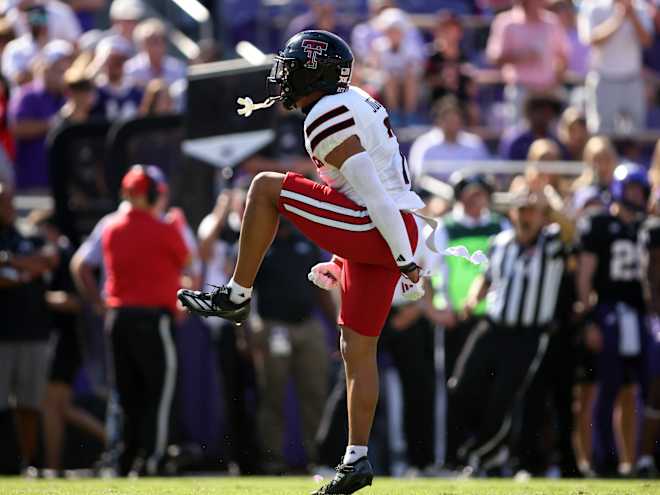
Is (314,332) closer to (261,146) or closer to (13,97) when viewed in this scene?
(261,146)

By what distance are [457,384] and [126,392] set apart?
2293 mm

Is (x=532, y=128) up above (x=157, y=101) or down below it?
below

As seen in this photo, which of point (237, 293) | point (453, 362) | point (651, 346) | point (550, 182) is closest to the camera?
point (237, 293)

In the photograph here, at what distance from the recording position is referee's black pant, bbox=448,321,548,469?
34.3 feet

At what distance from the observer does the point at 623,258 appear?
1100cm

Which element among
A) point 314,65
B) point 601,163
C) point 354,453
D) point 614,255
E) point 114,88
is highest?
point 114,88

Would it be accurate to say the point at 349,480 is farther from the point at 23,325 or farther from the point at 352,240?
the point at 23,325

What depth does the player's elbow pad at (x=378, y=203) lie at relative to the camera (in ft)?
21.3

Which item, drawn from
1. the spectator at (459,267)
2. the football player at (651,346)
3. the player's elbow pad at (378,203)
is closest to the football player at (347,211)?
the player's elbow pad at (378,203)

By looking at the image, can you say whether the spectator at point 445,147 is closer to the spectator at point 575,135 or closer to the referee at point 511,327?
the spectator at point 575,135

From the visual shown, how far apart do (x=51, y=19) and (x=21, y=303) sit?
14.3 feet

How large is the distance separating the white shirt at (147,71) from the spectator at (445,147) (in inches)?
93.1

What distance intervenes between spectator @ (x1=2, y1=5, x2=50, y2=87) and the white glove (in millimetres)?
7464

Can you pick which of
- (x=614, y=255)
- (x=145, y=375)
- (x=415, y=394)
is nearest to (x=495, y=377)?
(x=415, y=394)
